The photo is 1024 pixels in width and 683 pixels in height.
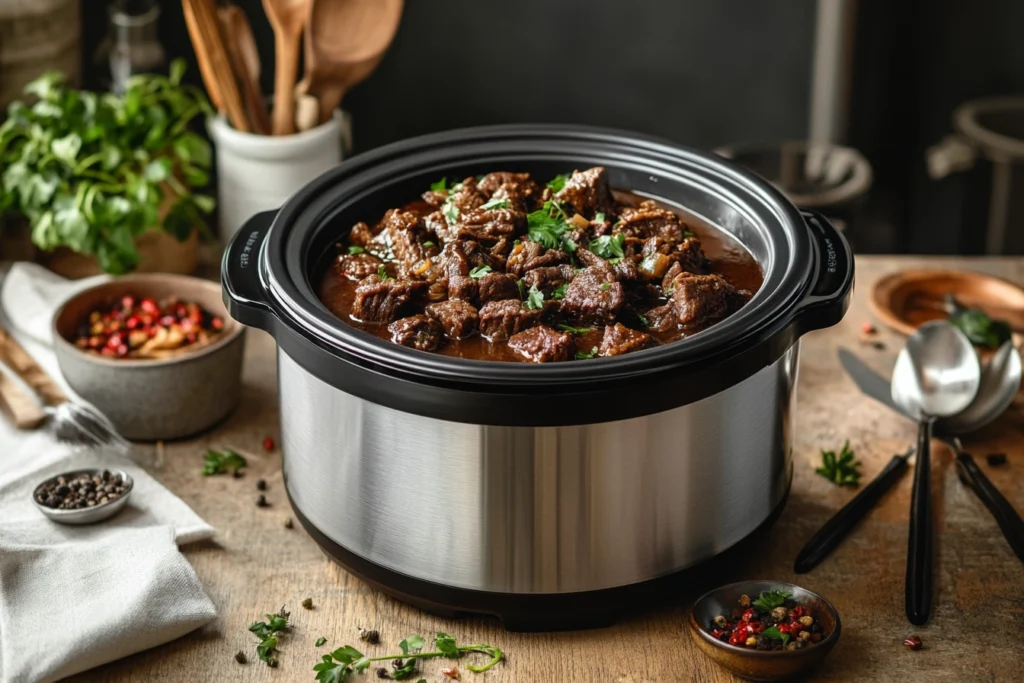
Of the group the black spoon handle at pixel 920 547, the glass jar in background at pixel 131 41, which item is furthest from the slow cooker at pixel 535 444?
the glass jar in background at pixel 131 41

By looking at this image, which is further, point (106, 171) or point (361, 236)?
point (106, 171)

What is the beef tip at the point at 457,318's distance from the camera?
2.90m

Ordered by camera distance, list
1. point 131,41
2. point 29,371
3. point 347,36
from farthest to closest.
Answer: point 131,41, point 347,36, point 29,371

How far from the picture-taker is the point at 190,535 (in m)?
3.22

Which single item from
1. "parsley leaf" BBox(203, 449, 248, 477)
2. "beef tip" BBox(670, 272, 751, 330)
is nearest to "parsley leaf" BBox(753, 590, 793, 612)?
"beef tip" BBox(670, 272, 751, 330)

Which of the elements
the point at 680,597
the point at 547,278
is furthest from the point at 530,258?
the point at 680,597

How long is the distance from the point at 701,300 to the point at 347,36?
1.92 metres

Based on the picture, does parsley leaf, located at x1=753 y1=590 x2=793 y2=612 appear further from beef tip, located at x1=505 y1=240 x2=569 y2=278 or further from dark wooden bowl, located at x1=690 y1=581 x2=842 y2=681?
beef tip, located at x1=505 y1=240 x2=569 y2=278

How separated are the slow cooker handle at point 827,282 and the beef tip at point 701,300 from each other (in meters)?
0.21

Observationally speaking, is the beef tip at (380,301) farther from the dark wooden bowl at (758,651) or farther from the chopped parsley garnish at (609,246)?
the dark wooden bowl at (758,651)

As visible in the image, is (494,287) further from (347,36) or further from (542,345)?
(347,36)

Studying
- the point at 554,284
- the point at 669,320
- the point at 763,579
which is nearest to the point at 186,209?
the point at 554,284

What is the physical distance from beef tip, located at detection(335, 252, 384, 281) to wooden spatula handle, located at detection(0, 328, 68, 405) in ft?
3.37

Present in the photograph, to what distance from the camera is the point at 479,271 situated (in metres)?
3.06
